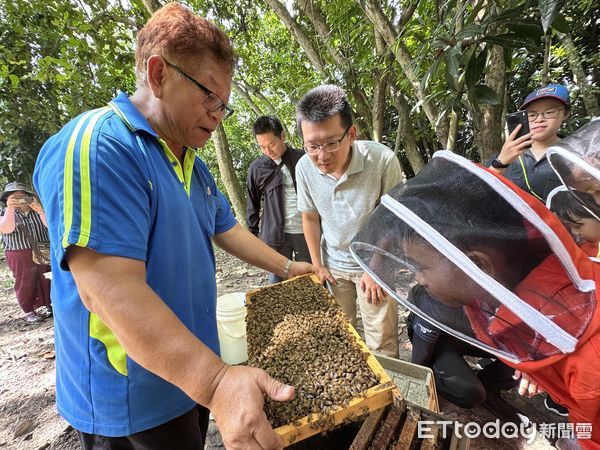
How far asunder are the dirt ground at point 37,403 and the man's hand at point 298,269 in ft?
5.24

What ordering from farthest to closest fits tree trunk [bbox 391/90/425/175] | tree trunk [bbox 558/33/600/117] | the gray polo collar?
tree trunk [bbox 391/90/425/175] → tree trunk [bbox 558/33/600/117] → the gray polo collar

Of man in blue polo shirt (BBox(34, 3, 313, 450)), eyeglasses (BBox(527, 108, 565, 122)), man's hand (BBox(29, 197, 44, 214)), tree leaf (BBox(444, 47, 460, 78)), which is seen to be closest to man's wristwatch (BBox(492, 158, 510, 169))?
eyeglasses (BBox(527, 108, 565, 122))

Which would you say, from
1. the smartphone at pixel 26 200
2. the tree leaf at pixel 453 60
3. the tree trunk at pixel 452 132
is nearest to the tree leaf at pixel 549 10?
the tree leaf at pixel 453 60

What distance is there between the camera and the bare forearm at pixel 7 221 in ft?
15.3

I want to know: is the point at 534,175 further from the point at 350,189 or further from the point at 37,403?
the point at 37,403

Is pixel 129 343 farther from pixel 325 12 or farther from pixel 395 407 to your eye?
pixel 325 12

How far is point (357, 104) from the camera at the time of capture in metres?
5.24

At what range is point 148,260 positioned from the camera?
1.19 meters

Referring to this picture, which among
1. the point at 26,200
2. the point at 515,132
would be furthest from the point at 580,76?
the point at 26,200

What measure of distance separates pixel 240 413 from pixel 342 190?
194 cm

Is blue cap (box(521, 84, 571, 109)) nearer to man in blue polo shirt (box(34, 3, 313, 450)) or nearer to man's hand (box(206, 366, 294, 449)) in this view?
man in blue polo shirt (box(34, 3, 313, 450))

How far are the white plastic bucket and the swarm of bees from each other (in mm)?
1129

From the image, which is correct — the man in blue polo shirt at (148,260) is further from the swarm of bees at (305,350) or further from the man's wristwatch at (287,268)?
the man's wristwatch at (287,268)

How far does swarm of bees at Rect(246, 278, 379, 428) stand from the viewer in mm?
1329
